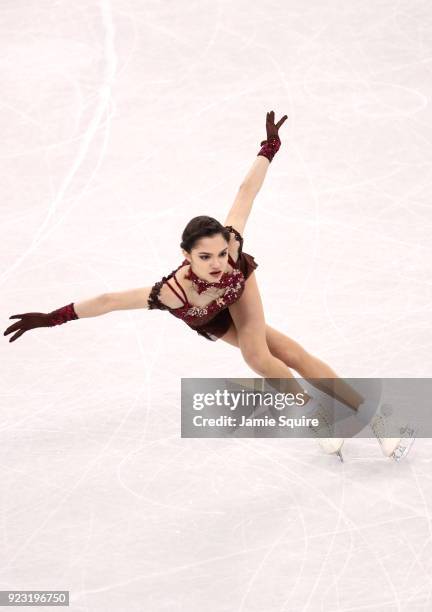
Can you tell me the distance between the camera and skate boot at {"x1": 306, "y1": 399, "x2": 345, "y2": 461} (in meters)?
5.60

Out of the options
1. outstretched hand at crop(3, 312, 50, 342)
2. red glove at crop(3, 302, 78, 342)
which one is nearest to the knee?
red glove at crop(3, 302, 78, 342)

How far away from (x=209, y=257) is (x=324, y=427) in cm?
117

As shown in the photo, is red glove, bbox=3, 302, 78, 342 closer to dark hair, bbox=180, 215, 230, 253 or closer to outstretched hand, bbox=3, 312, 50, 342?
outstretched hand, bbox=3, 312, 50, 342

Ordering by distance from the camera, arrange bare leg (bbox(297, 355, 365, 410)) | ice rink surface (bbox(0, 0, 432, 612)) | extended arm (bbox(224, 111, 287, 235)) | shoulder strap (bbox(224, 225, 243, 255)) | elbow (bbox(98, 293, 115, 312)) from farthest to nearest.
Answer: bare leg (bbox(297, 355, 365, 410)) < extended arm (bbox(224, 111, 287, 235)) < shoulder strap (bbox(224, 225, 243, 255)) < elbow (bbox(98, 293, 115, 312)) < ice rink surface (bbox(0, 0, 432, 612))

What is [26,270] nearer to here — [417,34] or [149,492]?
[149,492]

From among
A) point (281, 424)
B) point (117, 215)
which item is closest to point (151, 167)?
point (117, 215)

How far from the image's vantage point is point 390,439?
18.4 feet

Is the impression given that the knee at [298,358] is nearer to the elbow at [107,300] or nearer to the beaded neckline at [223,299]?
the beaded neckline at [223,299]

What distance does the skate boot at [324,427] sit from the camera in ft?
18.4

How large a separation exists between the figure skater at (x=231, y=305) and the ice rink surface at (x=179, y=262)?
277 millimetres

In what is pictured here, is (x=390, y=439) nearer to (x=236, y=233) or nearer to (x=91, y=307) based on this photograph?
(x=236, y=233)

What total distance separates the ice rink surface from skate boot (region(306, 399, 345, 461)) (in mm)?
78

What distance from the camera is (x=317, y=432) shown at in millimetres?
5703

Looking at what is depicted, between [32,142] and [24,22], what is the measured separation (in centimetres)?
213
